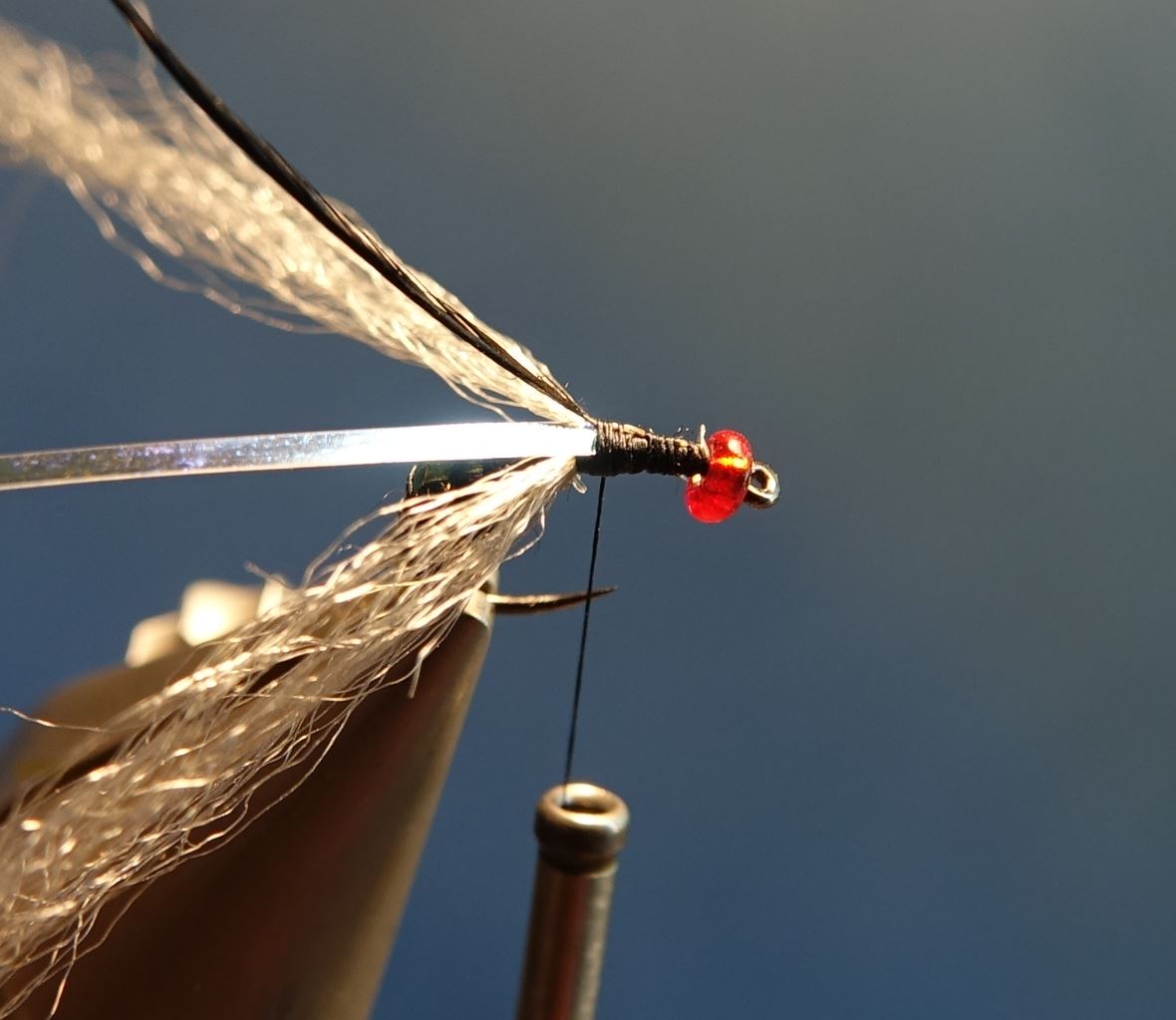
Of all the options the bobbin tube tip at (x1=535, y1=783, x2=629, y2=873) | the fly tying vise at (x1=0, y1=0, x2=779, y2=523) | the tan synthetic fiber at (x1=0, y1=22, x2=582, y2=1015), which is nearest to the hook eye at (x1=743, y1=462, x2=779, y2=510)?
the fly tying vise at (x1=0, y1=0, x2=779, y2=523)

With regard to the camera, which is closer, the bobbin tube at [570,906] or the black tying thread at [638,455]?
the bobbin tube at [570,906]

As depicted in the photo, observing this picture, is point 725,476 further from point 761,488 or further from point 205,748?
point 205,748

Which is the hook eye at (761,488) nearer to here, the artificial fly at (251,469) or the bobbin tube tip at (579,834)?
the artificial fly at (251,469)

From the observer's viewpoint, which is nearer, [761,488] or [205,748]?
[205,748]

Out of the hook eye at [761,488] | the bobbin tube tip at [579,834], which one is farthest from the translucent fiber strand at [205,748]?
the hook eye at [761,488]

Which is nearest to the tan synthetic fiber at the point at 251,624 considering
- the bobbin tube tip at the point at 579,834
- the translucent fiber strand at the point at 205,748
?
the translucent fiber strand at the point at 205,748

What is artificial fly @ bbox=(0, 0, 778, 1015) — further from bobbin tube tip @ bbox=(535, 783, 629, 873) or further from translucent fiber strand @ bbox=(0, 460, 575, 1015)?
bobbin tube tip @ bbox=(535, 783, 629, 873)

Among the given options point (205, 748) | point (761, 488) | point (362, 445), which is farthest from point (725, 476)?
point (205, 748)

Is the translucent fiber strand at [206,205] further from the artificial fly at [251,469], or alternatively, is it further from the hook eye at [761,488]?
the hook eye at [761,488]

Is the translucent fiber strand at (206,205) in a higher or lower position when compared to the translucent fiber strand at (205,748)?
higher
